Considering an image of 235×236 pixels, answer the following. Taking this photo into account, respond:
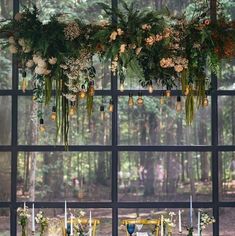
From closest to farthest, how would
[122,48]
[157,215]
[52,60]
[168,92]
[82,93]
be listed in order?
[122,48] < [52,60] < [82,93] < [168,92] < [157,215]

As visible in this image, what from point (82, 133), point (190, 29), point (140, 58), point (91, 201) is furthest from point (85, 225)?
point (190, 29)

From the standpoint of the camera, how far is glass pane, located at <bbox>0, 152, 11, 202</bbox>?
5.55 metres

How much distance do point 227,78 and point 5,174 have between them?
2.33 metres

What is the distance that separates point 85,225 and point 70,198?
0.44 metres

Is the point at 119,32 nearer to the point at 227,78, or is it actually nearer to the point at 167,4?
the point at 167,4

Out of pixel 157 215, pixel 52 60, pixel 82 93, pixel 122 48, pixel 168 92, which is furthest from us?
pixel 157 215

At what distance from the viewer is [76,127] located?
557 cm

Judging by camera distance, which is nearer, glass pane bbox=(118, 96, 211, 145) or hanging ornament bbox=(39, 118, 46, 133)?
hanging ornament bbox=(39, 118, 46, 133)

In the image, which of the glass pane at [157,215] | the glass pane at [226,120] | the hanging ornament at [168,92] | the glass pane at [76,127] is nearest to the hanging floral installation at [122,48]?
the hanging ornament at [168,92]

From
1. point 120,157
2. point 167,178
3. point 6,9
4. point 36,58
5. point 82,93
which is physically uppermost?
point 6,9

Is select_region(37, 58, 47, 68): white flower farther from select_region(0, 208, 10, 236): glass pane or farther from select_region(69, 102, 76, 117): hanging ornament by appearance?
select_region(0, 208, 10, 236): glass pane

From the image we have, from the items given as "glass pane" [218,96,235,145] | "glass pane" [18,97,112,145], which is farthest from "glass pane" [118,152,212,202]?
"glass pane" [18,97,112,145]

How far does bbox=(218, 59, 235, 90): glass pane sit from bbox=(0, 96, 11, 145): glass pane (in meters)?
2.05

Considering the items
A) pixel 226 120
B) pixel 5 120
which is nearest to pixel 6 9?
pixel 5 120
